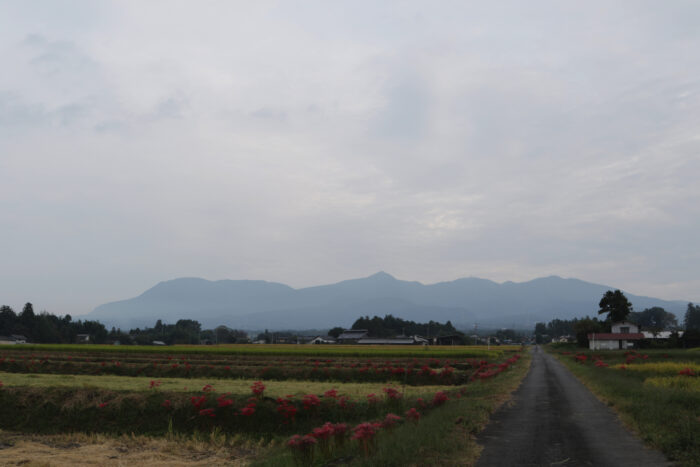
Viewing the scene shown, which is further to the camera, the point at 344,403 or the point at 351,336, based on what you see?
the point at 351,336

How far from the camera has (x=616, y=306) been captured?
12144 centimetres

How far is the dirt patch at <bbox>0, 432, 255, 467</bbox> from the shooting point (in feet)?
Answer: 50.5

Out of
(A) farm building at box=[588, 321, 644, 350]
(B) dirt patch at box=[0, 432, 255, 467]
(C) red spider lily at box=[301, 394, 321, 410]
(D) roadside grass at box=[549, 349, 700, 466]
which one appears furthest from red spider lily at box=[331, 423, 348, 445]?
(A) farm building at box=[588, 321, 644, 350]

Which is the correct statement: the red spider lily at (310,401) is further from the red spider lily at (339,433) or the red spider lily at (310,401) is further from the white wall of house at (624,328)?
the white wall of house at (624,328)

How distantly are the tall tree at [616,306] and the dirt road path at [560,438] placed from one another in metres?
114

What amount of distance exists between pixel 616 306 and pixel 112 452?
12728 centimetres

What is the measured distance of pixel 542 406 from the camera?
19.9 metres

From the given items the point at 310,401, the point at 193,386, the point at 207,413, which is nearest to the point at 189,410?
the point at 207,413

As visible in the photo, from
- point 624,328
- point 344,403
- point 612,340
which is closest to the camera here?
point 344,403

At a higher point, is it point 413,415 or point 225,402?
point 413,415

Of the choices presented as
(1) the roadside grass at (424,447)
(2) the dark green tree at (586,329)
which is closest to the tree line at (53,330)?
(2) the dark green tree at (586,329)

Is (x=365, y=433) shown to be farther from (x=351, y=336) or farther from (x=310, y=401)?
(x=351, y=336)

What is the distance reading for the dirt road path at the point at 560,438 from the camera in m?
11.0

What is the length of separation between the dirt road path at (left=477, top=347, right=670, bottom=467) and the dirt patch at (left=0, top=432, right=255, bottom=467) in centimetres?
767
